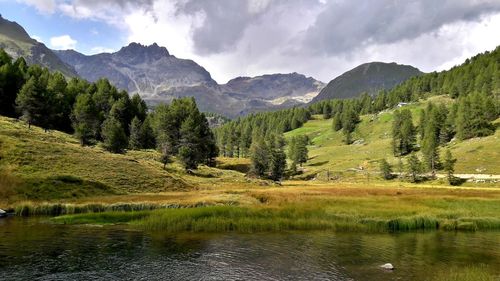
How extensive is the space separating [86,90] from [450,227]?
143424 millimetres

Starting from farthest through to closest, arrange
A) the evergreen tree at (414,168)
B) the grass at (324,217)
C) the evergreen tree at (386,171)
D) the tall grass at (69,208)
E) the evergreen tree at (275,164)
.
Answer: the evergreen tree at (386,171), the evergreen tree at (275,164), the evergreen tree at (414,168), the tall grass at (69,208), the grass at (324,217)

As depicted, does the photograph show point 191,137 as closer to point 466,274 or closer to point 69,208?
point 69,208

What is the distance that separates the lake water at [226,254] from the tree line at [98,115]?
7236 centimetres

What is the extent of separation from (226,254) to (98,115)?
384ft

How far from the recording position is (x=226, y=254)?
3266 centimetres

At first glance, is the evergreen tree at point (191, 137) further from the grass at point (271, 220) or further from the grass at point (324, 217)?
the grass at point (271, 220)

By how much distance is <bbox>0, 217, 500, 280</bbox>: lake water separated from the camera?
27094 millimetres

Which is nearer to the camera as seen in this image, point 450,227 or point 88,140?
point 450,227

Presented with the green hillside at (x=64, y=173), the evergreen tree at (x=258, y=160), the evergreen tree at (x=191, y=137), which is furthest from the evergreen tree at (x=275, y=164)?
the green hillside at (x=64, y=173)

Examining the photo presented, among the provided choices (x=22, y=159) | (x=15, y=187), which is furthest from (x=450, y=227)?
(x=22, y=159)

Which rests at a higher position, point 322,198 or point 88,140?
point 88,140

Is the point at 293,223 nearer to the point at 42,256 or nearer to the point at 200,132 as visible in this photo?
the point at 42,256

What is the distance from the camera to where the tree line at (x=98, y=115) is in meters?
114

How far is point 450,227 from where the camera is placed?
48.0 m
